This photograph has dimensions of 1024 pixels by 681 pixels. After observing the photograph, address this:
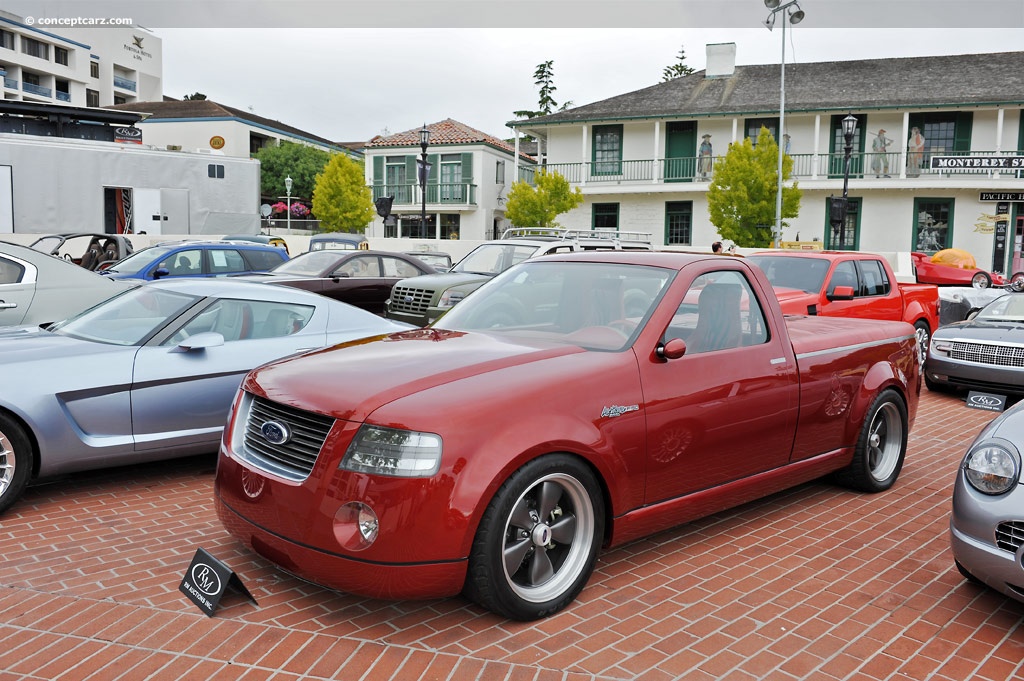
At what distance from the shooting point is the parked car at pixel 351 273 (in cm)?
1290

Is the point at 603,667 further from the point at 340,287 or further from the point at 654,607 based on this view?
the point at 340,287

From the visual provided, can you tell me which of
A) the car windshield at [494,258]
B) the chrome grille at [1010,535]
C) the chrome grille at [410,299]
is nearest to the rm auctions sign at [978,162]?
the car windshield at [494,258]

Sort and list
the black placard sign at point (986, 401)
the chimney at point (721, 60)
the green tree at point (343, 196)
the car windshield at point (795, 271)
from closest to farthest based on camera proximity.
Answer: the black placard sign at point (986, 401)
the car windshield at point (795, 271)
the chimney at point (721, 60)
the green tree at point (343, 196)

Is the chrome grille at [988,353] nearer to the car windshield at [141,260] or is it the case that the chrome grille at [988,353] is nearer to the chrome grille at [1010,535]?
the chrome grille at [1010,535]

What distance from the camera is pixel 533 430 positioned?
353 centimetres

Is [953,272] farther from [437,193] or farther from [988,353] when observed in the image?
[437,193]

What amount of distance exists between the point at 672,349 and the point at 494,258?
28.9ft

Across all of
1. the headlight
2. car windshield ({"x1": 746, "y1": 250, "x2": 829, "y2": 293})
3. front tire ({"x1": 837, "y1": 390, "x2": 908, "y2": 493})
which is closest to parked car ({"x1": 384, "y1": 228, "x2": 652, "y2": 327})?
car windshield ({"x1": 746, "y1": 250, "x2": 829, "y2": 293})

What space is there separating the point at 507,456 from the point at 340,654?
106cm

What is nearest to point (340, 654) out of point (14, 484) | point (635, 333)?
point (635, 333)

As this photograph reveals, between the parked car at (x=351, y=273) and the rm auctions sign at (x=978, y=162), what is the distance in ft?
71.7

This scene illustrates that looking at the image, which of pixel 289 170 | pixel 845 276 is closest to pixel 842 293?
pixel 845 276

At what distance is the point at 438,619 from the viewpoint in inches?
146

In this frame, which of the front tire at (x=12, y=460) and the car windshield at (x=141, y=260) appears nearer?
the front tire at (x=12, y=460)
